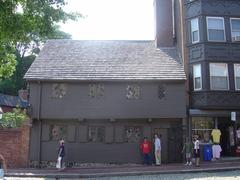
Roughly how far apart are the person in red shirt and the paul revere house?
21.4 inches

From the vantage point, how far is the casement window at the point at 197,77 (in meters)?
26.7

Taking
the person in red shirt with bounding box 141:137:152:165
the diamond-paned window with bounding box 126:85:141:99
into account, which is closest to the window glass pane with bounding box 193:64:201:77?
the diamond-paned window with bounding box 126:85:141:99

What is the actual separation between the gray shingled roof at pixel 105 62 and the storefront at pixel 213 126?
111 inches

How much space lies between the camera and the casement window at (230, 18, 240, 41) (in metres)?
27.2

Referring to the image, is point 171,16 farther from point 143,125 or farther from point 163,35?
point 143,125

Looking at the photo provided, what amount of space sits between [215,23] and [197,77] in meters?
3.86

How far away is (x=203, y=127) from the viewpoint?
2684 centimetres

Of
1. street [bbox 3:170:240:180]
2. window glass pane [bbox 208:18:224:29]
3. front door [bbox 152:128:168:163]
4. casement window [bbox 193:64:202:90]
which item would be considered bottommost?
street [bbox 3:170:240:180]

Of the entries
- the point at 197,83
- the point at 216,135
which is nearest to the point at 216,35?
the point at 197,83

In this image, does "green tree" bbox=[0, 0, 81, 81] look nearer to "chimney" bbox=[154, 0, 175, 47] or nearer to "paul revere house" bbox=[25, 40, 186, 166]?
"paul revere house" bbox=[25, 40, 186, 166]

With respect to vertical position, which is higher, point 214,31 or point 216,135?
point 214,31

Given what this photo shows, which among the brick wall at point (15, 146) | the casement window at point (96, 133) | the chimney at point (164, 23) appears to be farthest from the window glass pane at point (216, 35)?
the brick wall at point (15, 146)

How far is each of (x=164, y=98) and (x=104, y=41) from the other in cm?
737

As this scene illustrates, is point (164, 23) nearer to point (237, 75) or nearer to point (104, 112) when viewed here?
→ point (237, 75)
